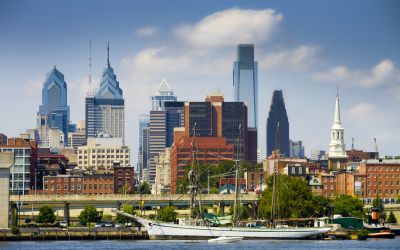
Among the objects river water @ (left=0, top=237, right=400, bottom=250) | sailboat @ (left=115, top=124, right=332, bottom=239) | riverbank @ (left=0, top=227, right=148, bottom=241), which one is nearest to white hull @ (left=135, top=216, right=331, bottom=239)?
sailboat @ (left=115, top=124, right=332, bottom=239)

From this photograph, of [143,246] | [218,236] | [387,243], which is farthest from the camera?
[218,236]

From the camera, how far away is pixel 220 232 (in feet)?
625

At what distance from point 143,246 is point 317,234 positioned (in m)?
36.5

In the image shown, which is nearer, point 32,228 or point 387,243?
point 387,243

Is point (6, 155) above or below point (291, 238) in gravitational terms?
above

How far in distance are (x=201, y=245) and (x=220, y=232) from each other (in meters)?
18.3

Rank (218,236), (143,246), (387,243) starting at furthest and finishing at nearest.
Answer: (218,236) → (387,243) → (143,246)

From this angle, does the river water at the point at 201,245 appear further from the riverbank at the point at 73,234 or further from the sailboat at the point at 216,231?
the riverbank at the point at 73,234

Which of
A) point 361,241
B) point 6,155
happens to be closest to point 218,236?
point 361,241

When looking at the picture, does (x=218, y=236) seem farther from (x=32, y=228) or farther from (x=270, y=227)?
(x=32, y=228)

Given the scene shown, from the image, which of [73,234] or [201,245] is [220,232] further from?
[73,234]

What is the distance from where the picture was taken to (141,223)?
195 metres

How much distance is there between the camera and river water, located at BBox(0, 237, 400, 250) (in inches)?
6452

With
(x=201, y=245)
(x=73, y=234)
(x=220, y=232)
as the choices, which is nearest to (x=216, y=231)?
(x=220, y=232)
